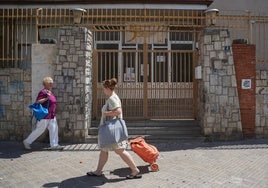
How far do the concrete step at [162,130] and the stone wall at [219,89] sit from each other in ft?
1.60

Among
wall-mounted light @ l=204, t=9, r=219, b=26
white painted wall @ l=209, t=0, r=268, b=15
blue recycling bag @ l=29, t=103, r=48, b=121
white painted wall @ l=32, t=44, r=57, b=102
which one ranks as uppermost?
white painted wall @ l=209, t=0, r=268, b=15

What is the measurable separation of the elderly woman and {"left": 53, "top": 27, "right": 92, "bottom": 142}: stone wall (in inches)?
24.3

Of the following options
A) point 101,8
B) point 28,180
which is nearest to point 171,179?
point 28,180

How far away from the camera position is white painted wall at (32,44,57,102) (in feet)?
31.5

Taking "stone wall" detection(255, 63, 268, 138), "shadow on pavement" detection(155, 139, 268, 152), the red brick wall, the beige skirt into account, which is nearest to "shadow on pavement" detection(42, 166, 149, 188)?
the beige skirt

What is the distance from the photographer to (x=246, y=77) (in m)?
9.80

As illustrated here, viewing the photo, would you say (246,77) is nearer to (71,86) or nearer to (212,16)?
(212,16)

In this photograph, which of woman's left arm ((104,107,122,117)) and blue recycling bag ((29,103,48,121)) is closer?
woman's left arm ((104,107,122,117))

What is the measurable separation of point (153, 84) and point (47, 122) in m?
3.41

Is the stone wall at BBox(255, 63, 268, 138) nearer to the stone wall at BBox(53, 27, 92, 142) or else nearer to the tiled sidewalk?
the tiled sidewalk

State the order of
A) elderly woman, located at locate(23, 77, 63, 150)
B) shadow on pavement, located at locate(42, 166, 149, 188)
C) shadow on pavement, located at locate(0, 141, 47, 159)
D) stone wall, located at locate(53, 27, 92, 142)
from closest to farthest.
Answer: shadow on pavement, located at locate(42, 166, 149, 188) < shadow on pavement, located at locate(0, 141, 47, 159) < elderly woman, located at locate(23, 77, 63, 150) < stone wall, located at locate(53, 27, 92, 142)

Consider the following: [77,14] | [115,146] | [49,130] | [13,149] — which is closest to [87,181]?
[115,146]

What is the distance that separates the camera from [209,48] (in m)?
9.73

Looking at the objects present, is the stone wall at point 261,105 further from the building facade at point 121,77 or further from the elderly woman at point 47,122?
the elderly woman at point 47,122
